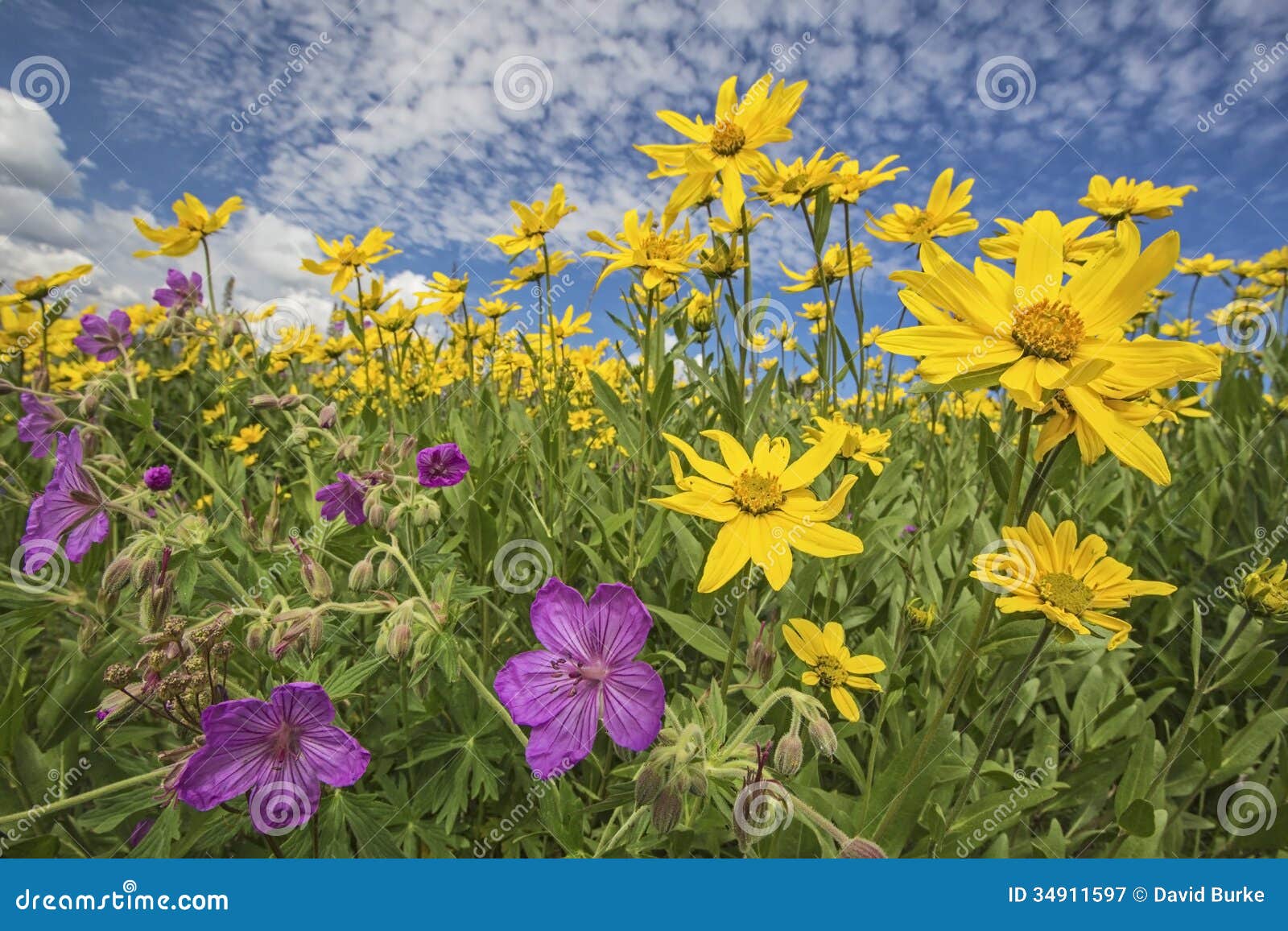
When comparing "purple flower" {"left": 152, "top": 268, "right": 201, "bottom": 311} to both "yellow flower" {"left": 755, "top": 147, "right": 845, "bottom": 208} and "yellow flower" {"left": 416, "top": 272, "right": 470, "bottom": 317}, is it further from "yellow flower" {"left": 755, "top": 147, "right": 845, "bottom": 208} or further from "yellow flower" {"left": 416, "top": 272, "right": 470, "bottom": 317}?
"yellow flower" {"left": 755, "top": 147, "right": 845, "bottom": 208}

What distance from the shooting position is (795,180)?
6.16ft

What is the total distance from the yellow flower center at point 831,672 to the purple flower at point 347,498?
1.16 metres

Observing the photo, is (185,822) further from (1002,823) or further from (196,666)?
(1002,823)

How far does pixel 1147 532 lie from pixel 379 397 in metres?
3.84

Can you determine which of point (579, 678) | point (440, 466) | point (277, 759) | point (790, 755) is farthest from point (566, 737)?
point (440, 466)

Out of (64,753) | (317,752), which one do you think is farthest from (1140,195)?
(64,753)

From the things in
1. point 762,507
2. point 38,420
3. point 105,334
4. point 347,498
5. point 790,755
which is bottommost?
point 790,755

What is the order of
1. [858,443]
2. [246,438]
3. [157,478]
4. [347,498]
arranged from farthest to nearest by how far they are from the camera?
[246,438]
[858,443]
[157,478]
[347,498]

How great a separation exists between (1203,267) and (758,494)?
436 cm

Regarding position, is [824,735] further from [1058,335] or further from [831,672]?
[1058,335]

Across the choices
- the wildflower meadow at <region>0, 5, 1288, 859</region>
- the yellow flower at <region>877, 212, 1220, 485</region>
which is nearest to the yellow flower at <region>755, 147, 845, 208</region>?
the wildflower meadow at <region>0, 5, 1288, 859</region>

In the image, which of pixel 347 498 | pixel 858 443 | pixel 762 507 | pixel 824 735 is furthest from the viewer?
pixel 858 443

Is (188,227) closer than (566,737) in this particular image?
No

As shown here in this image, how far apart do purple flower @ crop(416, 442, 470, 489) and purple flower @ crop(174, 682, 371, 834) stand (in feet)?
2.13
